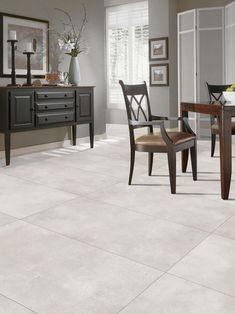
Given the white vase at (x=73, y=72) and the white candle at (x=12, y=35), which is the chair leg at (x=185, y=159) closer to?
the white vase at (x=73, y=72)

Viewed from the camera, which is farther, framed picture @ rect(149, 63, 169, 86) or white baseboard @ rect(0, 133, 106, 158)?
framed picture @ rect(149, 63, 169, 86)

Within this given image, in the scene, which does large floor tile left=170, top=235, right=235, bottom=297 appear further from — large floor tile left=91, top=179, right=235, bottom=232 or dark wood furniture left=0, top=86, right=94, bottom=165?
dark wood furniture left=0, top=86, right=94, bottom=165

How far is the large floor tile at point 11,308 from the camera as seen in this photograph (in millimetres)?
1535

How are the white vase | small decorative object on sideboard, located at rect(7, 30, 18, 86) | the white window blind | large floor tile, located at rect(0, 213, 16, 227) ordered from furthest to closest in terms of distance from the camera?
1. the white window blind
2. the white vase
3. small decorative object on sideboard, located at rect(7, 30, 18, 86)
4. large floor tile, located at rect(0, 213, 16, 227)

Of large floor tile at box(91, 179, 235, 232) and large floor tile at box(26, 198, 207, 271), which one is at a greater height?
large floor tile at box(91, 179, 235, 232)

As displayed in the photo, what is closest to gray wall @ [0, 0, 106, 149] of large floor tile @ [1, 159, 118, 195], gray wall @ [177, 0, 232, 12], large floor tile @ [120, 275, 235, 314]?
large floor tile @ [1, 159, 118, 195]

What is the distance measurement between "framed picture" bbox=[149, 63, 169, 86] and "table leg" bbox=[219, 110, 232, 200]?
4.92m

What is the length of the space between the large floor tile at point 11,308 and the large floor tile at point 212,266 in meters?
0.71

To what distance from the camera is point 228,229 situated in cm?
243

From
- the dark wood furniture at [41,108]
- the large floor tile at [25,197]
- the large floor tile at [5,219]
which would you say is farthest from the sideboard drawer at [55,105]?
the large floor tile at [5,219]

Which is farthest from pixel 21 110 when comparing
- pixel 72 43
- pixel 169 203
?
pixel 169 203

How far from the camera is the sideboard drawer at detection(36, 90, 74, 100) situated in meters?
4.97

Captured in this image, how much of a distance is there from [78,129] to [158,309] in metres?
4.90

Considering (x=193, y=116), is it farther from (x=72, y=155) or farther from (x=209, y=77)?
(x=72, y=155)
